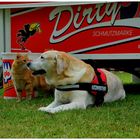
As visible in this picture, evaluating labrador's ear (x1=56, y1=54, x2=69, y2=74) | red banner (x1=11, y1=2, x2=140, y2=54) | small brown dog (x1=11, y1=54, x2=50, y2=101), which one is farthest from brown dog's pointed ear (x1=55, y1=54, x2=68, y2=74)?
red banner (x1=11, y1=2, x2=140, y2=54)

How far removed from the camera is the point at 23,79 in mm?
7137

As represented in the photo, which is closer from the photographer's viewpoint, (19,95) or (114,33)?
(19,95)

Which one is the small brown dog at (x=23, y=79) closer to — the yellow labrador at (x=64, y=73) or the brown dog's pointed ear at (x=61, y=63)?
the yellow labrador at (x=64, y=73)

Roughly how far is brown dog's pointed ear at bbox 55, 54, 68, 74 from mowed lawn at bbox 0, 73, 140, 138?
609mm

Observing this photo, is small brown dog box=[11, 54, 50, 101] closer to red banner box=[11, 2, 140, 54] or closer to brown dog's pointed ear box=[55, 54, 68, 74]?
red banner box=[11, 2, 140, 54]

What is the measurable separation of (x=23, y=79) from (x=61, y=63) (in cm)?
106

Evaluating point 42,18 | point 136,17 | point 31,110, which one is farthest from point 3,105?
point 136,17

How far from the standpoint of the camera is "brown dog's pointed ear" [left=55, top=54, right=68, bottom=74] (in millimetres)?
6273

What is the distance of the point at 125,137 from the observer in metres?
4.33

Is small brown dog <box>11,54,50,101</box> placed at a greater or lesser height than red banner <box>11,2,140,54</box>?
lesser

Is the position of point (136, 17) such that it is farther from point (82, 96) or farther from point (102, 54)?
point (82, 96)

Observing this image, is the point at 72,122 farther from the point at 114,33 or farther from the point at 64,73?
the point at 114,33

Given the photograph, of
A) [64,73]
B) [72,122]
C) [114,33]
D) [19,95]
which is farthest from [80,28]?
[72,122]

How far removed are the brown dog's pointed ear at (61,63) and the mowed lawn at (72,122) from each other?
61 centimetres
